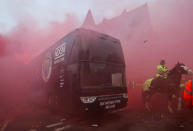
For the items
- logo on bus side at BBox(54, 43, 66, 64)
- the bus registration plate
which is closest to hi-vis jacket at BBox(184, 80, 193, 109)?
the bus registration plate

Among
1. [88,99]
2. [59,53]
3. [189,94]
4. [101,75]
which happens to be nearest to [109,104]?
[88,99]

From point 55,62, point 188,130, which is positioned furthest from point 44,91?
point 188,130

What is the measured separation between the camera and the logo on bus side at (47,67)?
6.13 meters

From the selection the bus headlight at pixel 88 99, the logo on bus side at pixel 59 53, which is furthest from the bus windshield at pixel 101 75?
the logo on bus side at pixel 59 53

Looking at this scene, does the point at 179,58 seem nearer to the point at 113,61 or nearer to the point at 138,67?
the point at 138,67

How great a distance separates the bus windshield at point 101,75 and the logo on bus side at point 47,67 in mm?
2312

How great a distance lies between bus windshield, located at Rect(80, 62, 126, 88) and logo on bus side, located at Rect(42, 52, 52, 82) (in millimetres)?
2312

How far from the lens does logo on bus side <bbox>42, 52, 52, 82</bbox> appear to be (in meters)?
6.13

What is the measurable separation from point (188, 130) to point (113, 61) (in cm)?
292

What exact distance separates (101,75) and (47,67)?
2.95 meters

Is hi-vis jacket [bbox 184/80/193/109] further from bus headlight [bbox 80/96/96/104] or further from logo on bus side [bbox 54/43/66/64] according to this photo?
logo on bus side [bbox 54/43/66/64]

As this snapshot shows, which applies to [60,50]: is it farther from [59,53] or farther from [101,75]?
[101,75]

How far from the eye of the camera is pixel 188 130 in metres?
3.56

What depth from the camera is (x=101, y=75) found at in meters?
4.70
